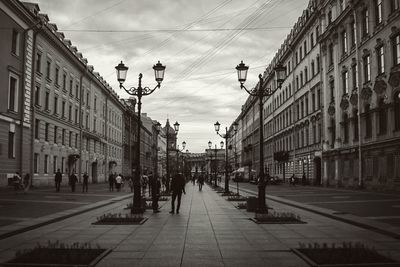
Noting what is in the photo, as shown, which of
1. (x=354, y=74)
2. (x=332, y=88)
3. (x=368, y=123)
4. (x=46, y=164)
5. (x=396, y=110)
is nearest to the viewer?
(x=396, y=110)

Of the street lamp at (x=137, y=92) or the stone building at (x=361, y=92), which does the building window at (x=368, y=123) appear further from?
the street lamp at (x=137, y=92)

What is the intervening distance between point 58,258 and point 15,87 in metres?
29.9

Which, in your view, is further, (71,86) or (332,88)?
(71,86)

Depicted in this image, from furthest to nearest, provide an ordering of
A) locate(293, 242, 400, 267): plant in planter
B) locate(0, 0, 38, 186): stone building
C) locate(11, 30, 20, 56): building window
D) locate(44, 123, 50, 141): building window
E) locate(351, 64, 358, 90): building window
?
locate(44, 123, 50, 141): building window → locate(351, 64, 358, 90): building window → locate(11, 30, 20, 56): building window → locate(0, 0, 38, 186): stone building → locate(293, 242, 400, 267): plant in planter

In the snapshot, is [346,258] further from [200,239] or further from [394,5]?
[394,5]

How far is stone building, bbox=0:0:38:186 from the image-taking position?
32.3m

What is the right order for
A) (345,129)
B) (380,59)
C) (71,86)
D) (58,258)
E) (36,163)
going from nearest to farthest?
1. (58,258)
2. (380,59)
3. (36,163)
4. (345,129)
5. (71,86)

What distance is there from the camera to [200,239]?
1063 cm

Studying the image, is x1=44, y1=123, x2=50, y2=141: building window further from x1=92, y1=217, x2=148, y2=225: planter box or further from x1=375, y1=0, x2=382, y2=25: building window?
x1=92, y1=217, x2=148, y2=225: planter box

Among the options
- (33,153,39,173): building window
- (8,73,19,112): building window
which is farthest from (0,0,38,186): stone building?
(33,153,39,173): building window

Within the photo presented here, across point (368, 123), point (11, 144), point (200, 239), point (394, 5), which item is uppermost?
point (394, 5)

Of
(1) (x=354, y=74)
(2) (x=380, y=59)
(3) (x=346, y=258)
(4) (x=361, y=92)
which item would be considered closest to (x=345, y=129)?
(1) (x=354, y=74)

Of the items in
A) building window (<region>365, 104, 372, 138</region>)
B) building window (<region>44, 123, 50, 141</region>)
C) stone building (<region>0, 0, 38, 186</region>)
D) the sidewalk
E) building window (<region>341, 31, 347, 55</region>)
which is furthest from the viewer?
building window (<region>44, 123, 50, 141</region>)

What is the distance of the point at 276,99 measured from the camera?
77.1m
